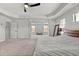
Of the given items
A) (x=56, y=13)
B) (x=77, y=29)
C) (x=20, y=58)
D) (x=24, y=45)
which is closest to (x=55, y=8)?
(x=56, y=13)

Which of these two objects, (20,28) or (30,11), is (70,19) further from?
Answer: (20,28)

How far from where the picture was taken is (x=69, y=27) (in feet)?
5.71

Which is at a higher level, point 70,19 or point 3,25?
point 70,19

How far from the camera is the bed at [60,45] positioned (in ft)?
4.17

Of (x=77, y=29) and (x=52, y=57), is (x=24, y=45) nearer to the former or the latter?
(x=52, y=57)

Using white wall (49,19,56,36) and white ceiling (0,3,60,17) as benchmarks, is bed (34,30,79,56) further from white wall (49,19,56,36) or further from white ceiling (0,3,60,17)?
white ceiling (0,3,60,17)

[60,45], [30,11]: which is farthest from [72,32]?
[30,11]

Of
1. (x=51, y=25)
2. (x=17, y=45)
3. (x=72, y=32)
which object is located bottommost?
(x=17, y=45)

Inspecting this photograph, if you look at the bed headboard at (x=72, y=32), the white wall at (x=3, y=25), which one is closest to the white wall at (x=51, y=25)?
the bed headboard at (x=72, y=32)

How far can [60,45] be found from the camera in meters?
1.54

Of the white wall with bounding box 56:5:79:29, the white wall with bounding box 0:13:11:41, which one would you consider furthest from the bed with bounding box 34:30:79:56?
the white wall with bounding box 0:13:11:41

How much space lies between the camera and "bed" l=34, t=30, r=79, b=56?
1.27m

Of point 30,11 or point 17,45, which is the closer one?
point 17,45

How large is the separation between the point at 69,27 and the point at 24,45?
80 cm
